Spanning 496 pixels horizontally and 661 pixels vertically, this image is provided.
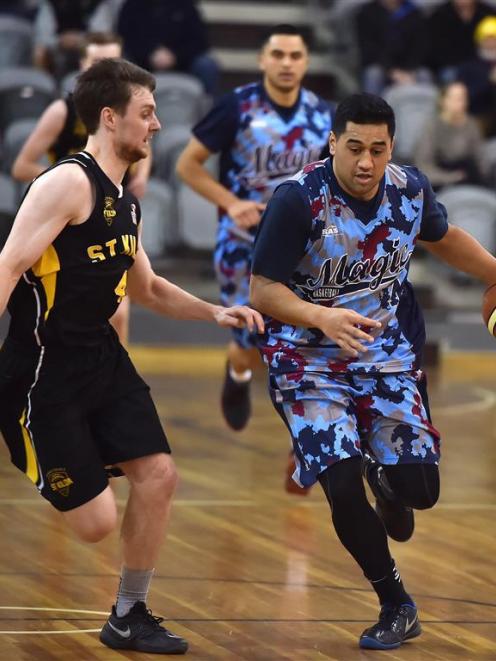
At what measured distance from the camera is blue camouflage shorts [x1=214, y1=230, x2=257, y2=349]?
742 cm

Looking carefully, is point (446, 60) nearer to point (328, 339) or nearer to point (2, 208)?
point (2, 208)

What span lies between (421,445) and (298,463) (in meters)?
0.39

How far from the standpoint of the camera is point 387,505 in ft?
16.1

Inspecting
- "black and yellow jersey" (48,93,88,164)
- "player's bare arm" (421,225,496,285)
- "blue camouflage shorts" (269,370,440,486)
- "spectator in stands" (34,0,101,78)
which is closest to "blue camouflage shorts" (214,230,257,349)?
"black and yellow jersey" (48,93,88,164)

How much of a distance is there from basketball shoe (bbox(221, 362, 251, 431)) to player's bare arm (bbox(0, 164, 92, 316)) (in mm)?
3680

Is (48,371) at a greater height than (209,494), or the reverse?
(48,371)

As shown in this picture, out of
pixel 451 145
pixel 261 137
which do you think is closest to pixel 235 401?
pixel 261 137

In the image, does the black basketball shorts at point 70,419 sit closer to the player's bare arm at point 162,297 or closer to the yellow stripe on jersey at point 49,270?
the yellow stripe on jersey at point 49,270

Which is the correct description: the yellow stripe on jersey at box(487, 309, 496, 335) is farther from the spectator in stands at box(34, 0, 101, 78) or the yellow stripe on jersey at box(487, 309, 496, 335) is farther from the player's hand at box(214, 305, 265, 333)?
the spectator in stands at box(34, 0, 101, 78)

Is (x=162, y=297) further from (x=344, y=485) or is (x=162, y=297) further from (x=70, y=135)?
(x=70, y=135)

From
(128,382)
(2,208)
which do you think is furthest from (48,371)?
(2,208)

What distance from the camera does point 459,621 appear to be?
489cm

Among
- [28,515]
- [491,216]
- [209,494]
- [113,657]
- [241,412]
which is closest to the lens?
[113,657]

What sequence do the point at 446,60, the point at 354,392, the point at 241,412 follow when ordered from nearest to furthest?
the point at 354,392 < the point at 241,412 < the point at 446,60
